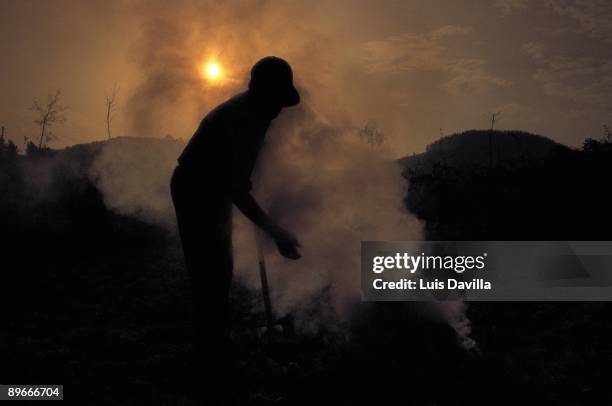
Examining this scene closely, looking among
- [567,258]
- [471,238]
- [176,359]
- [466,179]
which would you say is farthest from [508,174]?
[176,359]

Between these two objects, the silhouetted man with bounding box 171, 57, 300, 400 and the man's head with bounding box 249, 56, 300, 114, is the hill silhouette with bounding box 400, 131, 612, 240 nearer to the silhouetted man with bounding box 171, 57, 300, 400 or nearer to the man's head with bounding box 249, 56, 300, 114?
the silhouetted man with bounding box 171, 57, 300, 400

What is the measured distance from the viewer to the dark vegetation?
187 inches

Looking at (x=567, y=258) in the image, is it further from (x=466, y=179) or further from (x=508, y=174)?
(x=466, y=179)

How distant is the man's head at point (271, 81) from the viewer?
2713 millimetres

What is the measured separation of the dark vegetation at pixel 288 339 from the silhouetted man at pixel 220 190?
496 millimetres

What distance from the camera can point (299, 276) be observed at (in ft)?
24.0

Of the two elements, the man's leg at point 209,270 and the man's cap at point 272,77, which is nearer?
the man's cap at point 272,77

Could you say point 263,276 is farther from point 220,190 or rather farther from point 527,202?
point 527,202

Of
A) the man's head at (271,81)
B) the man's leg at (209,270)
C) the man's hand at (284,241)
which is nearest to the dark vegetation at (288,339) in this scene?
the man's leg at (209,270)

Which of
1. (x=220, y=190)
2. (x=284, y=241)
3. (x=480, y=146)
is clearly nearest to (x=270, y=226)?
(x=284, y=241)

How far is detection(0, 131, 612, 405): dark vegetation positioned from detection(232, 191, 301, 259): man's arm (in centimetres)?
110

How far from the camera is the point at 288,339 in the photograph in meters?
6.10

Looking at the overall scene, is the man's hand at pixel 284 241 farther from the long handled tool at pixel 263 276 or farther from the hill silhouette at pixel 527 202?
the hill silhouette at pixel 527 202

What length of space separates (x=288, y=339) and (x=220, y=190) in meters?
3.86
